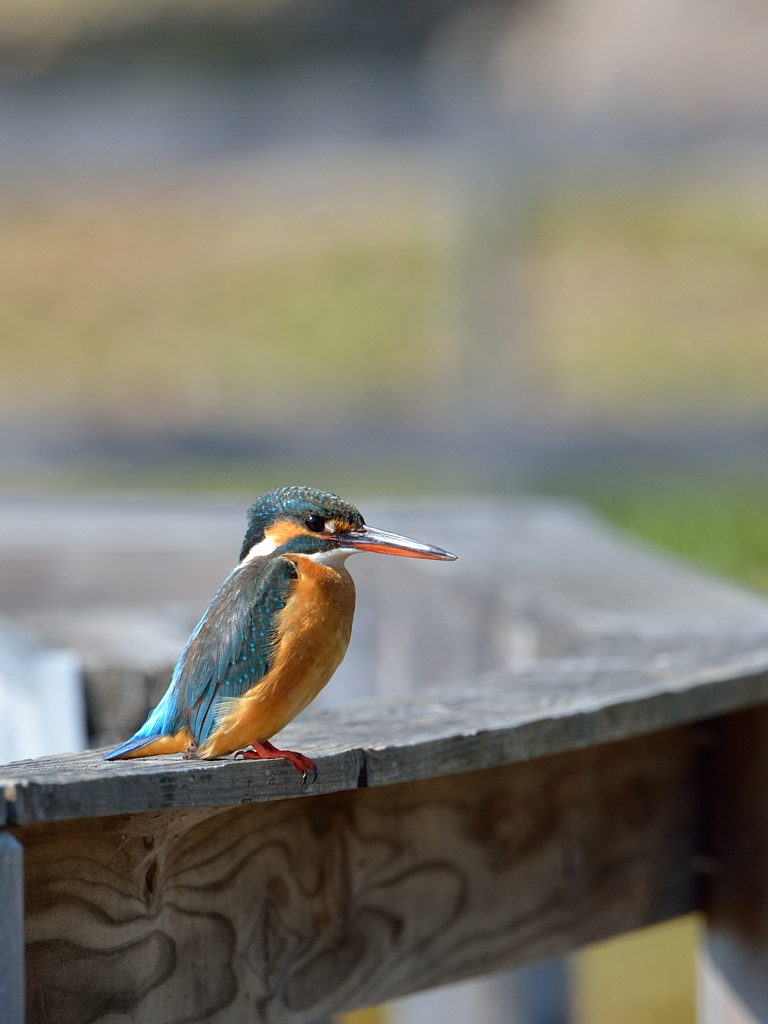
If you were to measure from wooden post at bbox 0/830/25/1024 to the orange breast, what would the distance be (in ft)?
0.90

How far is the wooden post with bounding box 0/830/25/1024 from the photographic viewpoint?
924mm

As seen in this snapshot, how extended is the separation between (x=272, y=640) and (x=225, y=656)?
0.17ft

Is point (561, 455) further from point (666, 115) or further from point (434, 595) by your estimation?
point (434, 595)

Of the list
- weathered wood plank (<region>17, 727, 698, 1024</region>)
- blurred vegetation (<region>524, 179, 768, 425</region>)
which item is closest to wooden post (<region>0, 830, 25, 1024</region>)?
weathered wood plank (<region>17, 727, 698, 1024</region>)

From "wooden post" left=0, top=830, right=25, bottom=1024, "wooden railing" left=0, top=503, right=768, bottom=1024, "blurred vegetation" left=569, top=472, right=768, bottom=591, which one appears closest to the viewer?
"wooden post" left=0, top=830, right=25, bottom=1024

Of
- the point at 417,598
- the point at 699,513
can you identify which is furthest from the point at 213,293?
the point at 417,598

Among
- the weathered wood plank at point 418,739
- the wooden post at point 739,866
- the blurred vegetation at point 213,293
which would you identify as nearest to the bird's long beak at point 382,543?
the weathered wood plank at point 418,739

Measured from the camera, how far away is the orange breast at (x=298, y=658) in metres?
1.18

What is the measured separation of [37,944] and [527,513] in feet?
6.88

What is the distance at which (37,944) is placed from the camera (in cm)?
106

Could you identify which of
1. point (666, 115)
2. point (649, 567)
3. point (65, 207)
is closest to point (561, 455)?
point (666, 115)

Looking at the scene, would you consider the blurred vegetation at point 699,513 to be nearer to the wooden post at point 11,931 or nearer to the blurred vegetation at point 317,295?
the blurred vegetation at point 317,295

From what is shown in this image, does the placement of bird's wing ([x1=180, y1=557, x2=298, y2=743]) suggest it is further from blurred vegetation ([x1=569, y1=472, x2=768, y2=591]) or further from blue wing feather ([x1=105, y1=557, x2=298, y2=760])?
blurred vegetation ([x1=569, y1=472, x2=768, y2=591])

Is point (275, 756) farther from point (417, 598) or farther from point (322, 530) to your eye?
point (417, 598)
